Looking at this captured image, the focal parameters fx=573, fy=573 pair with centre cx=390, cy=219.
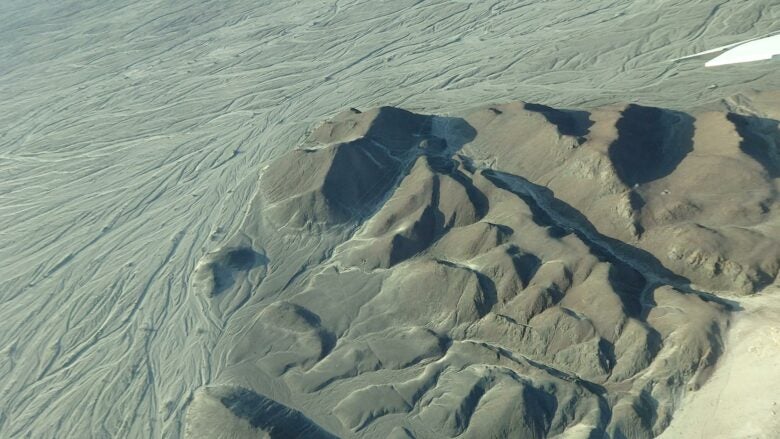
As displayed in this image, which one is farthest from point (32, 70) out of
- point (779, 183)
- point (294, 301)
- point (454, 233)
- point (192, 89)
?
point (779, 183)

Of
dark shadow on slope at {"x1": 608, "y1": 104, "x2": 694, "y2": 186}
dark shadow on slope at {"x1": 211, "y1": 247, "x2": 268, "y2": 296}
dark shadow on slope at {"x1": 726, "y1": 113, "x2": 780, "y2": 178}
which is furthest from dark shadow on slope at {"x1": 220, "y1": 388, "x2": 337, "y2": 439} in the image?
dark shadow on slope at {"x1": 726, "y1": 113, "x2": 780, "y2": 178}

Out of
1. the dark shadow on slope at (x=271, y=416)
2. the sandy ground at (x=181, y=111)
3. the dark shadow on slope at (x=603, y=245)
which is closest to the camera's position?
the dark shadow on slope at (x=271, y=416)

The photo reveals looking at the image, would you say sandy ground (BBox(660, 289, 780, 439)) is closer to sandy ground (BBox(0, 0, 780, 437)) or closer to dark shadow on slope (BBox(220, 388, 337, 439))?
dark shadow on slope (BBox(220, 388, 337, 439))

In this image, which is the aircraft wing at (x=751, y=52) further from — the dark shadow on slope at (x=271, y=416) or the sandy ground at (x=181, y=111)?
the dark shadow on slope at (x=271, y=416)

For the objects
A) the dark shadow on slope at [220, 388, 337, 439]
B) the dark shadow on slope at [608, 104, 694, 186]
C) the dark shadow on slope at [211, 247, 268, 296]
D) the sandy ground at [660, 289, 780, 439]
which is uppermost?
the dark shadow on slope at [608, 104, 694, 186]

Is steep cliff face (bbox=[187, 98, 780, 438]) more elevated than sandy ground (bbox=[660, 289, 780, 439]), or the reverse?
steep cliff face (bbox=[187, 98, 780, 438])

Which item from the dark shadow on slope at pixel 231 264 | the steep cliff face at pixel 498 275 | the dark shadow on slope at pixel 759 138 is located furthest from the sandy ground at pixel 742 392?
the dark shadow on slope at pixel 231 264
